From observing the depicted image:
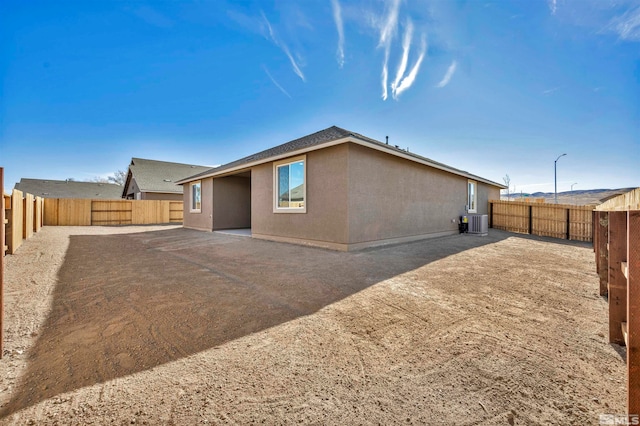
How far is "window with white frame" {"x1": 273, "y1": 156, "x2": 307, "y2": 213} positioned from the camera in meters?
8.10

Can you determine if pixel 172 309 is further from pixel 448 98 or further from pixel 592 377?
pixel 448 98

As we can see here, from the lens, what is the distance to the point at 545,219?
37.5ft

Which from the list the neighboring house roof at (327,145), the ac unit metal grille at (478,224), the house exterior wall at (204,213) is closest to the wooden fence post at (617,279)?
the neighboring house roof at (327,145)

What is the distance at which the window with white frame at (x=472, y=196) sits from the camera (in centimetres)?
1313

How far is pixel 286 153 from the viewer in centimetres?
812

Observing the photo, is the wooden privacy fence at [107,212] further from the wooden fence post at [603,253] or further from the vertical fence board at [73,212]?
the wooden fence post at [603,253]

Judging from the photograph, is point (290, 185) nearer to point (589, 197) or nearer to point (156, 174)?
point (589, 197)

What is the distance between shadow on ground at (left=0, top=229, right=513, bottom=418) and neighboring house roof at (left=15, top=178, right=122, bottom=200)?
31.0m

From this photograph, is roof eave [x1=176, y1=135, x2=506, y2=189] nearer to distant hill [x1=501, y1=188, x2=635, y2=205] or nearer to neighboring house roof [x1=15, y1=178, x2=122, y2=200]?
distant hill [x1=501, y1=188, x2=635, y2=205]

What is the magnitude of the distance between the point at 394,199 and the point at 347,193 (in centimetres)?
240

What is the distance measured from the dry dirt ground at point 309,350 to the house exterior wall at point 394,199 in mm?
3242

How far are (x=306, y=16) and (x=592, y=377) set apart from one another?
417 inches

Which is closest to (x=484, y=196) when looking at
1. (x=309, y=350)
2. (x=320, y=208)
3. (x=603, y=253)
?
(x=320, y=208)

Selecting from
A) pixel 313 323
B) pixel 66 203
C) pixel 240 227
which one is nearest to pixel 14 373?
pixel 313 323
